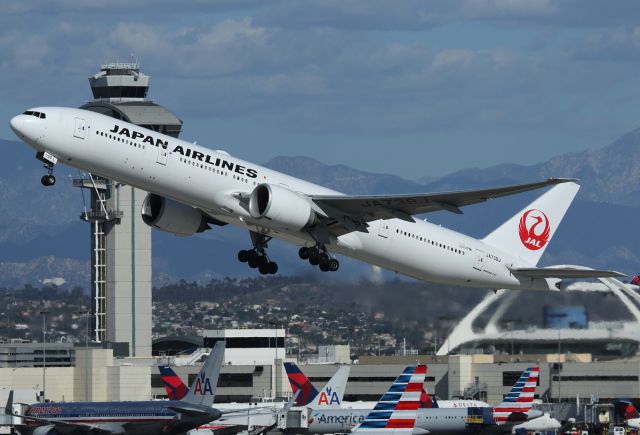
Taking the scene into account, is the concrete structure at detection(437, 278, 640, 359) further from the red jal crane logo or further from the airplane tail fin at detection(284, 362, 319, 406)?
the airplane tail fin at detection(284, 362, 319, 406)

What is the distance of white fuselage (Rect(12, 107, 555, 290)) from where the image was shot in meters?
Answer: 49.0

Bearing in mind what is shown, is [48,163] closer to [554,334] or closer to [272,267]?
[272,267]

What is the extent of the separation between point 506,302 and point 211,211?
2541 cm

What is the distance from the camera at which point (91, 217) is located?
477 ft

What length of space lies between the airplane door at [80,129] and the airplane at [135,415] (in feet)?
44.1

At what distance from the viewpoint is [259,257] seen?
56.3 meters

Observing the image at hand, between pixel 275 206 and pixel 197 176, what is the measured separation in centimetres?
299

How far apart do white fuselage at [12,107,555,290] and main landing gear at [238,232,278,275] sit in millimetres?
1936

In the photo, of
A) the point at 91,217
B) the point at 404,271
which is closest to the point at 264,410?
the point at 404,271

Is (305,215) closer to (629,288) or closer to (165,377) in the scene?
(165,377)

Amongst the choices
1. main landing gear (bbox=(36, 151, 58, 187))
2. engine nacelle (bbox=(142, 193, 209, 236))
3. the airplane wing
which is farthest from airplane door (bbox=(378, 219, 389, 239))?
main landing gear (bbox=(36, 151, 58, 187))

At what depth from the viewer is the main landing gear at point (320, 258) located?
54281 mm

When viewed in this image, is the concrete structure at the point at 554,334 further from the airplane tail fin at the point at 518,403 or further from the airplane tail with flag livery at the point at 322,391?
the airplane tail with flag livery at the point at 322,391

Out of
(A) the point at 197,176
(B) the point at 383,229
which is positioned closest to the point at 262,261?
(B) the point at 383,229
